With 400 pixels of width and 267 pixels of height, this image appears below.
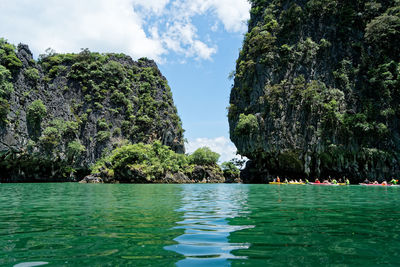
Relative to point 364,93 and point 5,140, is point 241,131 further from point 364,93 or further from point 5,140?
point 5,140

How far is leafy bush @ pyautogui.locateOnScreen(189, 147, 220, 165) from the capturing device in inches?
2258

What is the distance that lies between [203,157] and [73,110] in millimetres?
27783

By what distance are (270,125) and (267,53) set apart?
423 inches

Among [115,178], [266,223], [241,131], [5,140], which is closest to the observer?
[266,223]

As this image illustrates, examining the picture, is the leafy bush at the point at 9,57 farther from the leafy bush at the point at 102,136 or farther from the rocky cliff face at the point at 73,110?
the leafy bush at the point at 102,136

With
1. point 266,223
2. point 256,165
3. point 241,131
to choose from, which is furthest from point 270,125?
point 266,223

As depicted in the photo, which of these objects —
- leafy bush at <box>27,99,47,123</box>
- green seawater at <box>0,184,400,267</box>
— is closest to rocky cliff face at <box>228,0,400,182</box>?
leafy bush at <box>27,99,47,123</box>

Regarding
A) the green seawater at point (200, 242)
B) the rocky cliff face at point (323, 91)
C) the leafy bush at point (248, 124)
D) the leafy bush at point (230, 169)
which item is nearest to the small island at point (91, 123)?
the leafy bush at point (230, 169)

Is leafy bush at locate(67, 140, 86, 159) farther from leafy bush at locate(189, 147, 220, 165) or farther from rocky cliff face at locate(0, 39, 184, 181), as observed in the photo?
leafy bush at locate(189, 147, 220, 165)

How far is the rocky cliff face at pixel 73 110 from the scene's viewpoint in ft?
127

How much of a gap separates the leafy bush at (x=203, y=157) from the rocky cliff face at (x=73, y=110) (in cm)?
743

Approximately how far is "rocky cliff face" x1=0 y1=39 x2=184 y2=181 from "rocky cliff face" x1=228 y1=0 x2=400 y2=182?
25.2m

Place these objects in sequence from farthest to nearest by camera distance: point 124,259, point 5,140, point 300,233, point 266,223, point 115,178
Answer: point 115,178 → point 5,140 → point 266,223 → point 300,233 → point 124,259

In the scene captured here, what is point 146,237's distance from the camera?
4340 millimetres
